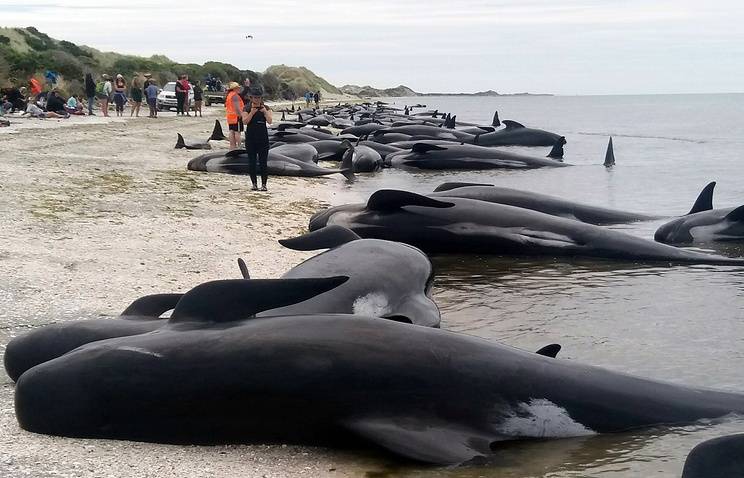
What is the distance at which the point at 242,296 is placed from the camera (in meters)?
4.39

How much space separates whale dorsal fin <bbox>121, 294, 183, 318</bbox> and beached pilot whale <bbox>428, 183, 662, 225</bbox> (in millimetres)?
5029

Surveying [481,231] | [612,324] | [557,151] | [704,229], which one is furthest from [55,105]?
[612,324]

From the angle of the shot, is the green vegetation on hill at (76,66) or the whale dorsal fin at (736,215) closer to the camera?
the whale dorsal fin at (736,215)

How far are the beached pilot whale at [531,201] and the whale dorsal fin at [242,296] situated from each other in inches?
224

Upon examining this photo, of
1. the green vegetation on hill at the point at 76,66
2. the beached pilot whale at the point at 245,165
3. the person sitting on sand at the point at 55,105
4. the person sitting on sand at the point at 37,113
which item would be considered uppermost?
the green vegetation on hill at the point at 76,66

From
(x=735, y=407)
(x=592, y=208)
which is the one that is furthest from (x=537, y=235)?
(x=735, y=407)

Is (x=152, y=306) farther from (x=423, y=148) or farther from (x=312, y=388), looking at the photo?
(x=423, y=148)

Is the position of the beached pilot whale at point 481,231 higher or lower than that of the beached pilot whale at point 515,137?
lower

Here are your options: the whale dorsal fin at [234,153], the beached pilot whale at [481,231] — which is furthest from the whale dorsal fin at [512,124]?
the beached pilot whale at [481,231]

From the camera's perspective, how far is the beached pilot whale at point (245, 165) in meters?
17.6

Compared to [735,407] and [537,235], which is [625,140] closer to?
[537,235]

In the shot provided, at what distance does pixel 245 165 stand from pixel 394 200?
29.7 feet

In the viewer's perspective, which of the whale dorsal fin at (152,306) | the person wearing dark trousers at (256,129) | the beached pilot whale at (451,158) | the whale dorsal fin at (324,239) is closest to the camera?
the whale dorsal fin at (152,306)

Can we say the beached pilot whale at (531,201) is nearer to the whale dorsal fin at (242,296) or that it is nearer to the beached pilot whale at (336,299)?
the beached pilot whale at (336,299)
